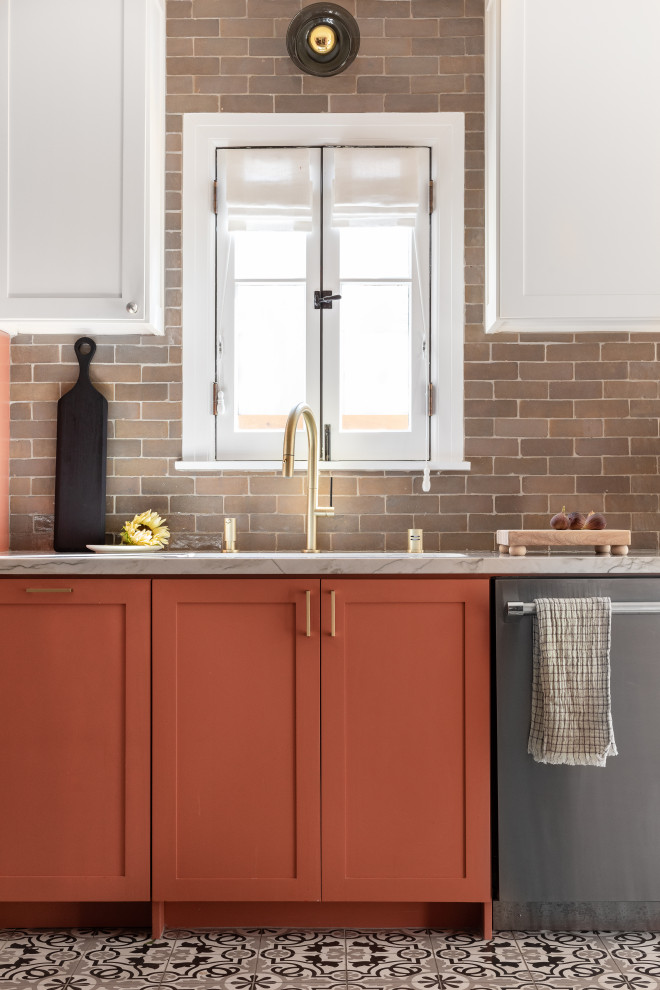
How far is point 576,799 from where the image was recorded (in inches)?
86.7

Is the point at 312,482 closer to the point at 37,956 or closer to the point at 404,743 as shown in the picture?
the point at 404,743

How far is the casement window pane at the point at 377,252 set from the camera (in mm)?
2879

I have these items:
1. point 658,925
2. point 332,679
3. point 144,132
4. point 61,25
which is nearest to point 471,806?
point 332,679

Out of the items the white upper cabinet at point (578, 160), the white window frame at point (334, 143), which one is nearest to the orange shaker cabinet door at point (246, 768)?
the white window frame at point (334, 143)

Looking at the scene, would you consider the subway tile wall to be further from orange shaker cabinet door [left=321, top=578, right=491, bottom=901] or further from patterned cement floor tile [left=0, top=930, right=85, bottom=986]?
patterned cement floor tile [left=0, top=930, right=85, bottom=986]

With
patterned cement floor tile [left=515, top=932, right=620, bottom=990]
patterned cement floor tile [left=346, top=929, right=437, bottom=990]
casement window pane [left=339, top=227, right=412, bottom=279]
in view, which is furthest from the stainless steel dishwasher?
casement window pane [left=339, top=227, right=412, bottom=279]

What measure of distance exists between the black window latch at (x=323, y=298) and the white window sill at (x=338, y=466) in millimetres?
527

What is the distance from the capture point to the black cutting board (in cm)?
277

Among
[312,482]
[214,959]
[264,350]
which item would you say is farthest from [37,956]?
[264,350]

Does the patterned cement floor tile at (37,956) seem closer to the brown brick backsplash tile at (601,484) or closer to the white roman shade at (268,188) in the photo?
the brown brick backsplash tile at (601,484)

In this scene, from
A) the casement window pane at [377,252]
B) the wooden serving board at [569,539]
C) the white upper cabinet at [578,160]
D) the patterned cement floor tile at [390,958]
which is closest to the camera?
the patterned cement floor tile at [390,958]

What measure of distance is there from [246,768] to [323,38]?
2.24 meters

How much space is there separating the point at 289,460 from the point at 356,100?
1.27 meters

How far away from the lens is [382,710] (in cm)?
222
